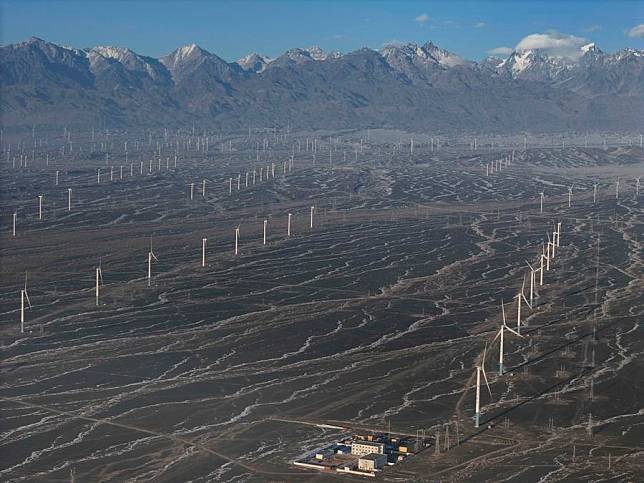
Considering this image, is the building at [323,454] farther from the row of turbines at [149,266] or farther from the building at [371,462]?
the row of turbines at [149,266]

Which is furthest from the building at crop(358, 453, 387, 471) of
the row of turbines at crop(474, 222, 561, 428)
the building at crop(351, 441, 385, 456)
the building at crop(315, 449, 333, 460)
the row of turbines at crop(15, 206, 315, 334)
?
the row of turbines at crop(15, 206, 315, 334)

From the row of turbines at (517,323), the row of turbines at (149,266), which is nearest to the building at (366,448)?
the row of turbines at (517,323)

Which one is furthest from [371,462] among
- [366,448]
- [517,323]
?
[517,323]

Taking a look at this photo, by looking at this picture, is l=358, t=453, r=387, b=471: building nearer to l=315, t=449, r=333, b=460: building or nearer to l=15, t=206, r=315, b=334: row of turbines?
l=315, t=449, r=333, b=460: building

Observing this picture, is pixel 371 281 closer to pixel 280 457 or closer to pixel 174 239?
pixel 174 239

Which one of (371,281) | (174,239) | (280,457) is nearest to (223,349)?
(280,457)

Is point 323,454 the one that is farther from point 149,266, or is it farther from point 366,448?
point 149,266
